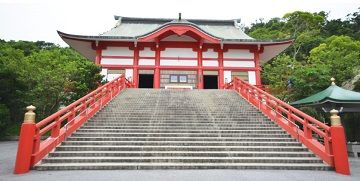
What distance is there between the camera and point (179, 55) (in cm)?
1888

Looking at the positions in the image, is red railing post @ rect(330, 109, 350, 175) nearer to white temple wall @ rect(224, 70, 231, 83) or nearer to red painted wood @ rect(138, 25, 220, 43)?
white temple wall @ rect(224, 70, 231, 83)

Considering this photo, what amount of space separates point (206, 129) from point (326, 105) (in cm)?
441

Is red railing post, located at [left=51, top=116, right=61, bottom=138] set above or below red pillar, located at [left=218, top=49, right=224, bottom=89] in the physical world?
below

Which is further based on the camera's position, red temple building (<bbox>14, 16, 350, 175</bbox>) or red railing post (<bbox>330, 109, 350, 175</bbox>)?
red temple building (<bbox>14, 16, 350, 175</bbox>)

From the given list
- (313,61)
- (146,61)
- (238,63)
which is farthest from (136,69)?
(313,61)

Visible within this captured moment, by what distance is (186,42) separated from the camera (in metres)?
19.1

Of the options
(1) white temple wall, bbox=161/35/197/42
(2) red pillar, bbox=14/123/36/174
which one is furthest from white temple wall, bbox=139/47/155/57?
(2) red pillar, bbox=14/123/36/174

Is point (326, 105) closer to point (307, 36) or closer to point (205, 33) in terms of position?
point (205, 33)

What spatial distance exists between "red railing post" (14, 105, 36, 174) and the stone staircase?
0.35 meters

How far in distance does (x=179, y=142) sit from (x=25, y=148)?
3.82 meters

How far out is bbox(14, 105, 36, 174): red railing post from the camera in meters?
5.96

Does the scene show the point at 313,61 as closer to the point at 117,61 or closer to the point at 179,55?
the point at 179,55

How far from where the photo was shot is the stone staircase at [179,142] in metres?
6.60

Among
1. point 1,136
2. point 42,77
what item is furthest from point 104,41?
point 1,136
